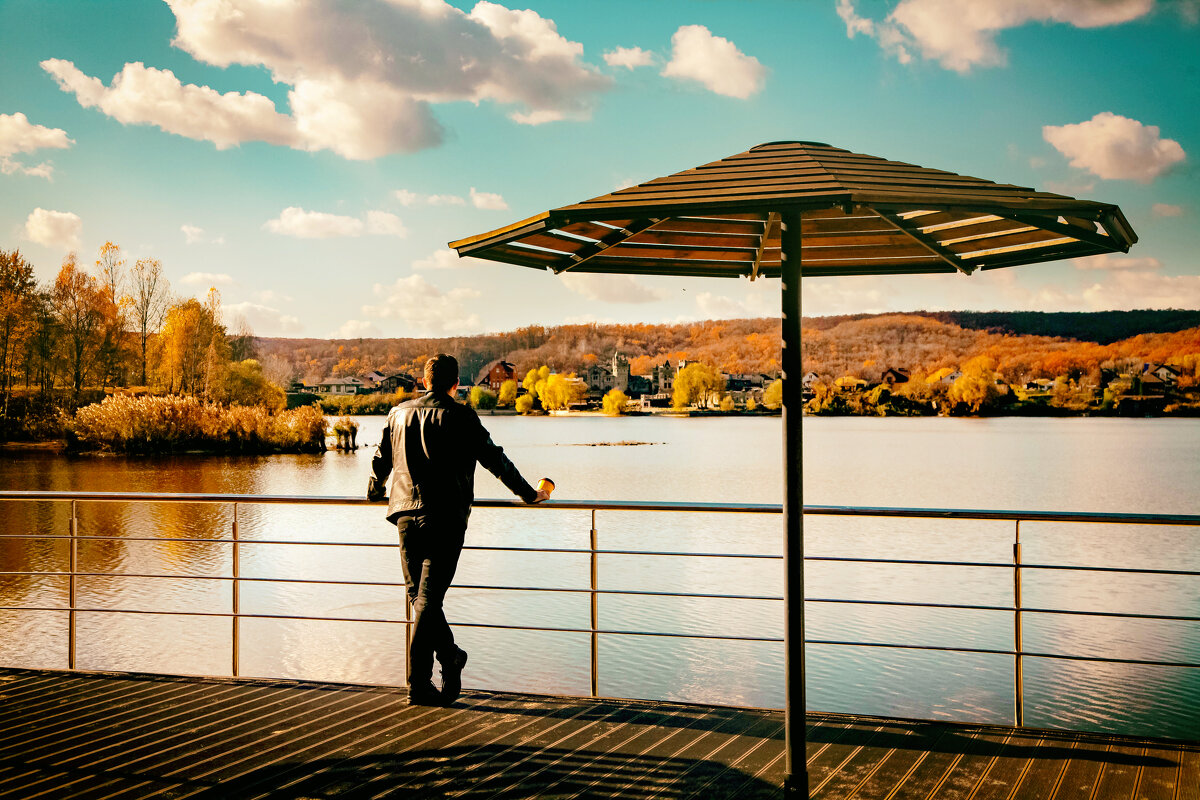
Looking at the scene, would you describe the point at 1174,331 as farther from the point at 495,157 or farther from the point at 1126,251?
the point at 1126,251

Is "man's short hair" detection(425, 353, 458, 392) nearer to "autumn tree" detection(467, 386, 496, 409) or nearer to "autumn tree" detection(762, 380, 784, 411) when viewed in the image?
"autumn tree" detection(762, 380, 784, 411)

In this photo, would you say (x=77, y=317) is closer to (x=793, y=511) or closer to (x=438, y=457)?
Answer: (x=438, y=457)

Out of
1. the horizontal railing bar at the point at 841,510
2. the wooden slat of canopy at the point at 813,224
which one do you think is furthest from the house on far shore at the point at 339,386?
the wooden slat of canopy at the point at 813,224

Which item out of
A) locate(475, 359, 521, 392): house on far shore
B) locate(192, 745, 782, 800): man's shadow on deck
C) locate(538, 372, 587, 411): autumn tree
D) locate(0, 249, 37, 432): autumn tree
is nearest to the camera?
locate(192, 745, 782, 800): man's shadow on deck

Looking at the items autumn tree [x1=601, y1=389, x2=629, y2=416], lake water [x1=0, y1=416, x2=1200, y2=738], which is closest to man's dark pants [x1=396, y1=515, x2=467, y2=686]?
lake water [x1=0, y1=416, x2=1200, y2=738]

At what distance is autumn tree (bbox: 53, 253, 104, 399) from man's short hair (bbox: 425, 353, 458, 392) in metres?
41.4

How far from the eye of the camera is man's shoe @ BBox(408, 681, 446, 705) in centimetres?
372

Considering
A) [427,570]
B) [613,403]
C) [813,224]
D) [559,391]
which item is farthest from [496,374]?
[813,224]

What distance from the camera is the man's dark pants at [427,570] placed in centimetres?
353

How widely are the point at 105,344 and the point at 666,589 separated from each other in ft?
112

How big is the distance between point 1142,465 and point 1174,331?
23.0m

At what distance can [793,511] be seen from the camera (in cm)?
272

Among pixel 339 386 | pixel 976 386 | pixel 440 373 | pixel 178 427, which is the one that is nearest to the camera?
pixel 440 373

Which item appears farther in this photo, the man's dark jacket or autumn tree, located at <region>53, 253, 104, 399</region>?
autumn tree, located at <region>53, 253, 104, 399</region>
